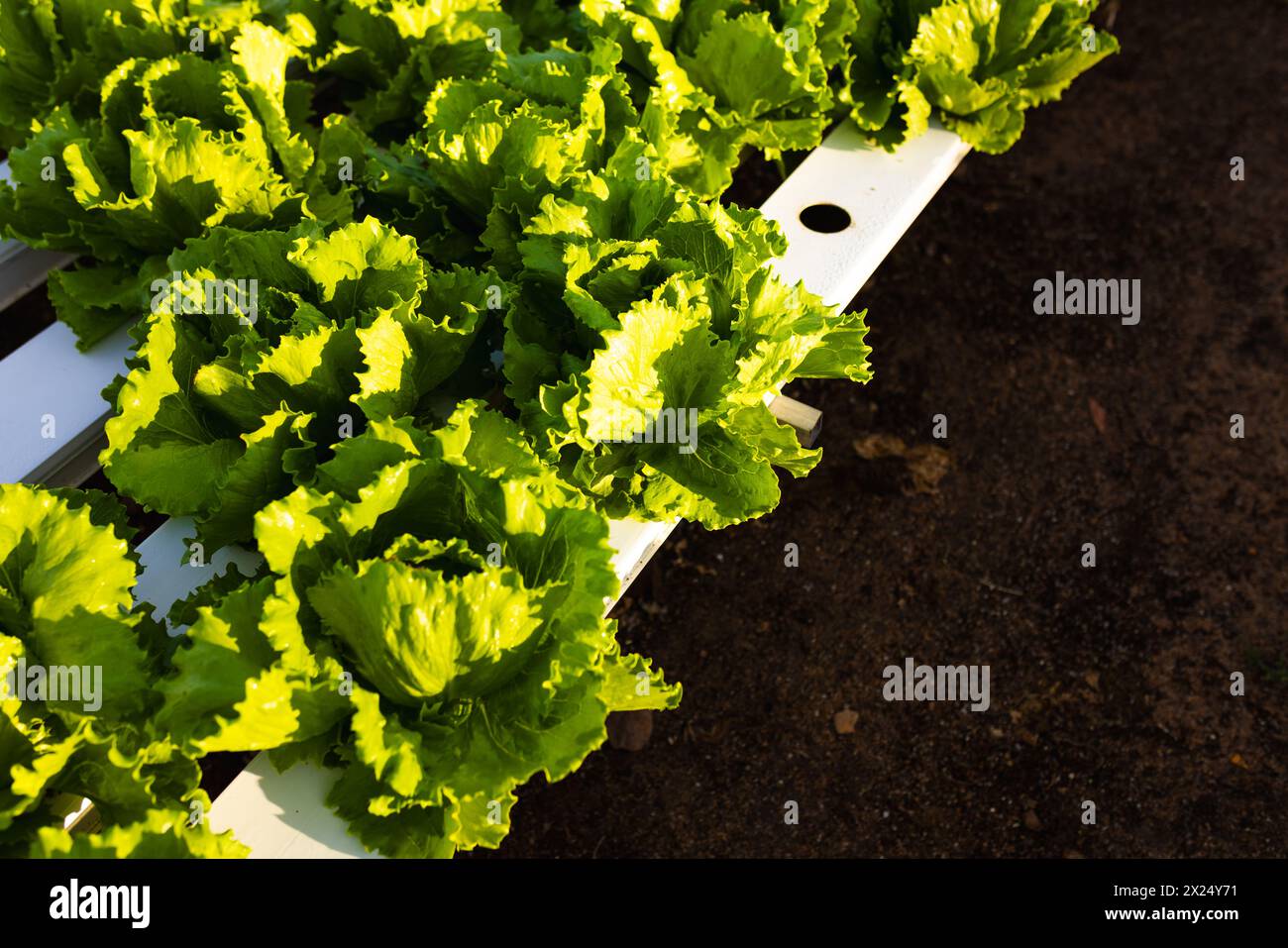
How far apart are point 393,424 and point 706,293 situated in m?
0.77

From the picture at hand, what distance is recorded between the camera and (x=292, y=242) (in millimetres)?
2377

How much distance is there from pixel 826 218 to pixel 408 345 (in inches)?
58.1

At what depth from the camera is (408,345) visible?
7.74 ft

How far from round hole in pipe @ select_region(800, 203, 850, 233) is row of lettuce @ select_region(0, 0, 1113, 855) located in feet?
0.76

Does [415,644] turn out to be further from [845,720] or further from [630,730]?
[845,720]

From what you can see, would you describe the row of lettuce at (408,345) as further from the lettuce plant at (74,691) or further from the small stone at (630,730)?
the small stone at (630,730)

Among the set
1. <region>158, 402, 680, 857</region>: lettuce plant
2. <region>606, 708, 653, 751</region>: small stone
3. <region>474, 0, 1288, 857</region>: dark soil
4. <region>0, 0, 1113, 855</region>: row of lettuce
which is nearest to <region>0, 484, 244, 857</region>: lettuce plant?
<region>0, 0, 1113, 855</region>: row of lettuce

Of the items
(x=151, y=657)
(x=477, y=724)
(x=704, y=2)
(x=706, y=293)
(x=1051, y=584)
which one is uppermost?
(x=704, y=2)

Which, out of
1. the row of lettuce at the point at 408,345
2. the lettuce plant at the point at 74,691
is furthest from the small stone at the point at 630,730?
the lettuce plant at the point at 74,691

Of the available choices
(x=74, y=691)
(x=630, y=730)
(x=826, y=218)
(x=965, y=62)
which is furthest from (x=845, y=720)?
(x=74, y=691)

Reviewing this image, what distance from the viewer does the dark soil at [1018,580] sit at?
3.25m

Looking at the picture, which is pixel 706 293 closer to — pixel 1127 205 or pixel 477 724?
pixel 477 724

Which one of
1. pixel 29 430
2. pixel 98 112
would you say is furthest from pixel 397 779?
pixel 98 112

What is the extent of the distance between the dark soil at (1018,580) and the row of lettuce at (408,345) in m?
1.18
